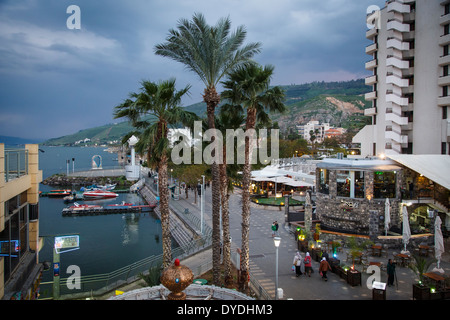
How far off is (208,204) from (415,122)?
2533 centimetres

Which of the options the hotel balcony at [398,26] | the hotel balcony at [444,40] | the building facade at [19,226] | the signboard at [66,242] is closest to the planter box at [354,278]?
the signboard at [66,242]

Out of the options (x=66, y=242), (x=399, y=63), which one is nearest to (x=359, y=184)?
(x=399, y=63)

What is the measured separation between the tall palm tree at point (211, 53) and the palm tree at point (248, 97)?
717 mm

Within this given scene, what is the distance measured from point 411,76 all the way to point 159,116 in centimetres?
3125

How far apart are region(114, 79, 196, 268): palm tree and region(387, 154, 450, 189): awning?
17.1m

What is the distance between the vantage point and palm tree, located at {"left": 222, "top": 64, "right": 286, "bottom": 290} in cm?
1411

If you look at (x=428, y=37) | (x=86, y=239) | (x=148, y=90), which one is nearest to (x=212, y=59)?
(x=148, y=90)

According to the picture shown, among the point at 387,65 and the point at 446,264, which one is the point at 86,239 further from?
the point at 387,65

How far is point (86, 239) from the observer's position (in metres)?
32.4

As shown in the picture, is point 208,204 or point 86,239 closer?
point 86,239

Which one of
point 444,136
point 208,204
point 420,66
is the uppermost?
point 420,66

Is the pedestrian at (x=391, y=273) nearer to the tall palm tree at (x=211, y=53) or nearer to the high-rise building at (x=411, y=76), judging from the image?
the tall palm tree at (x=211, y=53)

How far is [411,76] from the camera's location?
1310 inches

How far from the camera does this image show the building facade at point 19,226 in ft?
40.5
